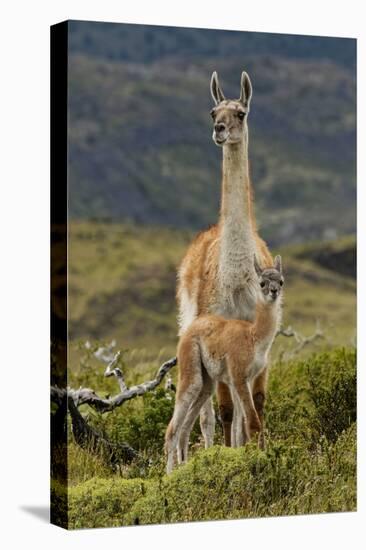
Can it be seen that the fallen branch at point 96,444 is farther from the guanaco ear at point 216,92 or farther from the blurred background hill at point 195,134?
the blurred background hill at point 195,134

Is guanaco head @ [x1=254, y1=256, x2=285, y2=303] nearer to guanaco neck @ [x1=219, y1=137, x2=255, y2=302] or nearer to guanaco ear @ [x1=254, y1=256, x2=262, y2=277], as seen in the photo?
guanaco ear @ [x1=254, y1=256, x2=262, y2=277]

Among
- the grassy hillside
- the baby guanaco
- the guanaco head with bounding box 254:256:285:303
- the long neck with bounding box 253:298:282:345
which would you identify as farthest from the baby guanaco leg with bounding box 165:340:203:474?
the guanaco head with bounding box 254:256:285:303

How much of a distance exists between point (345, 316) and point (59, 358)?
82.2 ft

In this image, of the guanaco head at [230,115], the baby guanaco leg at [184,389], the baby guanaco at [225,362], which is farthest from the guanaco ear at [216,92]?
the baby guanaco leg at [184,389]

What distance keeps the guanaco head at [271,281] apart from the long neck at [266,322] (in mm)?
65

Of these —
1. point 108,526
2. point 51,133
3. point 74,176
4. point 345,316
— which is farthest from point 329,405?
point 74,176

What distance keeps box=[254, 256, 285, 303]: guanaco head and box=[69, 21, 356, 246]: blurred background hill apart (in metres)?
37.8

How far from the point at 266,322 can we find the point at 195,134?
52.2 meters

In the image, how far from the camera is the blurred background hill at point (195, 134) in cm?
5512

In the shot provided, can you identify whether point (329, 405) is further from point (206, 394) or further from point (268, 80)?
point (268, 80)

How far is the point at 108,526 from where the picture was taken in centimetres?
1125

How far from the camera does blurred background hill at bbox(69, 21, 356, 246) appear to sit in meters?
55.1

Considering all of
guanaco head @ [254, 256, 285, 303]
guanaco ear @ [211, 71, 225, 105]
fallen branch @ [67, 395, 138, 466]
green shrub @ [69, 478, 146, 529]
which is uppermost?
guanaco ear @ [211, 71, 225, 105]

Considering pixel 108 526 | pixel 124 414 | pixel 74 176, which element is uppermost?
pixel 74 176
